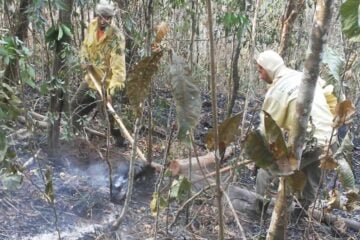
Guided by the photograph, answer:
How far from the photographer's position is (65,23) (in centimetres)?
352

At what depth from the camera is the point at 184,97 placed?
52.1 inches

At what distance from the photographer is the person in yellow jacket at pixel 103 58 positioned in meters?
2.46

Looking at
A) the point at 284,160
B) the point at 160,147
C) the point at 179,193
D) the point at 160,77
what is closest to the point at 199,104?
the point at 284,160

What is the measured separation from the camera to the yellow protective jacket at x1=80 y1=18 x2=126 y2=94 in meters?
2.47

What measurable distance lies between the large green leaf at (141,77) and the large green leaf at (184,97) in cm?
25

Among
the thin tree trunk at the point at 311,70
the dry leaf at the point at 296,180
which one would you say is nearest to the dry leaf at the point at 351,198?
the thin tree trunk at the point at 311,70

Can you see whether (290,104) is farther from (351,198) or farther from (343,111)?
(343,111)

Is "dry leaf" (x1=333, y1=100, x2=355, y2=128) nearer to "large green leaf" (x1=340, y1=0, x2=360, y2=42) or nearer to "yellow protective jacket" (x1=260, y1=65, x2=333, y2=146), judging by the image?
→ "large green leaf" (x1=340, y1=0, x2=360, y2=42)

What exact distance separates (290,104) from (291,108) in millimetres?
26

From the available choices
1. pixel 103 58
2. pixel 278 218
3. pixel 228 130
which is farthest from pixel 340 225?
pixel 228 130

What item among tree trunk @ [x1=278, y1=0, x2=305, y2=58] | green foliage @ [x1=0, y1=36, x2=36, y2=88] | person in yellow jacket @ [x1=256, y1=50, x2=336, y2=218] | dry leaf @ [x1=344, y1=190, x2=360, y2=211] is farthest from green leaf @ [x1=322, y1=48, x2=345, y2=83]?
tree trunk @ [x1=278, y1=0, x2=305, y2=58]

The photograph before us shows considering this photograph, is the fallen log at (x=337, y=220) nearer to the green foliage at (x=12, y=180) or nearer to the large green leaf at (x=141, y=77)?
the green foliage at (x=12, y=180)

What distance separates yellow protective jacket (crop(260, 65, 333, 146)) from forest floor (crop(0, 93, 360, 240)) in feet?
1.70

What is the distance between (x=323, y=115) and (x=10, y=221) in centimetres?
206
